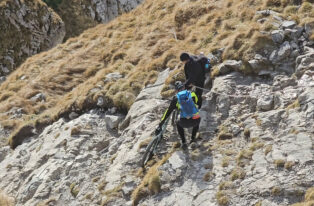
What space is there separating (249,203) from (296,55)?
6387 mm

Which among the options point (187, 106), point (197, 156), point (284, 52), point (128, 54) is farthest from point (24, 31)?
point (197, 156)

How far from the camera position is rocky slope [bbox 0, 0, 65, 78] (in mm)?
40625

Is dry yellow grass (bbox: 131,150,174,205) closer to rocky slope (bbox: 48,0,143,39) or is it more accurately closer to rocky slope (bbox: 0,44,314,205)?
rocky slope (bbox: 0,44,314,205)

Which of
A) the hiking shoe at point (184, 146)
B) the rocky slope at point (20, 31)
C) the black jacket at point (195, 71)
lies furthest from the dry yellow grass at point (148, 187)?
the rocky slope at point (20, 31)

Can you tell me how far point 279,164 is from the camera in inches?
399

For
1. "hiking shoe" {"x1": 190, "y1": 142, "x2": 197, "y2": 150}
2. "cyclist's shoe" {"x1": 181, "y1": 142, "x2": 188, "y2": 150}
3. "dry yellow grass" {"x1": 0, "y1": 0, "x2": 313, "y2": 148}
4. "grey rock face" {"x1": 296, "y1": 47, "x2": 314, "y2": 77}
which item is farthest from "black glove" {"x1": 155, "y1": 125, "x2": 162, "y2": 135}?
"grey rock face" {"x1": 296, "y1": 47, "x2": 314, "y2": 77}

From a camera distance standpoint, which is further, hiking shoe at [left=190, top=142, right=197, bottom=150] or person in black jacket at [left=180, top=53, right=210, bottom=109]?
person in black jacket at [left=180, top=53, right=210, bottom=109]

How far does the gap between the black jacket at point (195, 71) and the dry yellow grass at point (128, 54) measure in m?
1.80

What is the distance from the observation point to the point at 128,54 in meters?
21.1

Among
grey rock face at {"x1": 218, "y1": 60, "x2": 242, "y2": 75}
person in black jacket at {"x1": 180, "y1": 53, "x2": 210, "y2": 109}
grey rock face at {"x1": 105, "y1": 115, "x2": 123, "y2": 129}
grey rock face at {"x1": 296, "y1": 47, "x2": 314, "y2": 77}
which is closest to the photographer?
grey rock face at {"x1": 296, "y1": 47, "x2": 314, "y2": 77}

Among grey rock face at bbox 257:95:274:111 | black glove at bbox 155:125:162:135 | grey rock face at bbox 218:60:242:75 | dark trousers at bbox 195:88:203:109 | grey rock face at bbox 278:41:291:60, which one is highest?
grey rock face at bbox 278:41:291:60

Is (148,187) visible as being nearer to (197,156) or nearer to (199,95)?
(197,156)

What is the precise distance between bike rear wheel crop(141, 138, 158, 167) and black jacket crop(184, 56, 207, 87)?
239cm

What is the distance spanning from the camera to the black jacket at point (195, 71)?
13.4 meters
